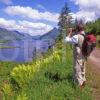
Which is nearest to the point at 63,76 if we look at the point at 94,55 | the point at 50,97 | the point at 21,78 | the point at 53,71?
the point at 53,71

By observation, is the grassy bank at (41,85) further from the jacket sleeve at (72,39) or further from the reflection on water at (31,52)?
the reflection on water at (31,52)

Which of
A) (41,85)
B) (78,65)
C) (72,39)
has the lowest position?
(41,85)

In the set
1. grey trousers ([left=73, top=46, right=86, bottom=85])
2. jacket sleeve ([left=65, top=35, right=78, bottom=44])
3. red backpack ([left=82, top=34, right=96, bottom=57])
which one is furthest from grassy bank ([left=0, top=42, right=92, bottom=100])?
jacket sleeve ([left=65, top=35, right=78, bottom=44])

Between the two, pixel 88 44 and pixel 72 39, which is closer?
pixel 88 44

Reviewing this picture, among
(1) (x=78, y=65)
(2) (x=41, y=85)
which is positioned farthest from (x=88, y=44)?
(2) (x=41, y=85)

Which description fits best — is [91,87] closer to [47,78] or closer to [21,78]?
[47,78]

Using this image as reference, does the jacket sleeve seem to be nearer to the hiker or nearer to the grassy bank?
the hiker

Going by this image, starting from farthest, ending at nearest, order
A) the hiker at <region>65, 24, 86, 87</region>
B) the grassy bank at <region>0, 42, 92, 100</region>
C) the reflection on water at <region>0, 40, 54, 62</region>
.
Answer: the reflection on water at <region>0, 40, 54, 62</region> → the hiker at <region>65, 24, 86, 87</region> → the grassy bank at <region>0, 42, 92, 100</region>

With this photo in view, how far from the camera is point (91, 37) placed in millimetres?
11797

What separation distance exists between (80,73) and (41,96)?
6.90ft

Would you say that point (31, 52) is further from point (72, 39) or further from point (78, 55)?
point (72, 39)

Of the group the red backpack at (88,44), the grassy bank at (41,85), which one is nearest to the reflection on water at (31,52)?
the grassy bank at (41,85)

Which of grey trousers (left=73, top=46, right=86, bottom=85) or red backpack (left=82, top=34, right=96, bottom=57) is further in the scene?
grey trousers (left=73, top=46, right=86, bottom=85)

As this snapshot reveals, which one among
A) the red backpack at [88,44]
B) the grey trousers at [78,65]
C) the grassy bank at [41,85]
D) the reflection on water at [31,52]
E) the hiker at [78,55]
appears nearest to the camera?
the grassy bank at [41,85]
